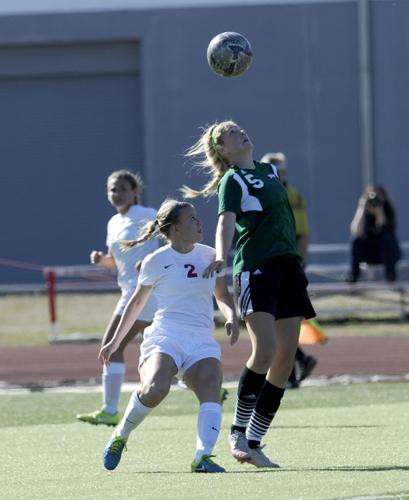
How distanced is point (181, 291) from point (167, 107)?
17739mm

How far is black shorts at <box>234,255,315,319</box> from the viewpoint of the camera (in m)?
8.24

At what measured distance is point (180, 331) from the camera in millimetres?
8070

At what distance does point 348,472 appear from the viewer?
7.68 meters

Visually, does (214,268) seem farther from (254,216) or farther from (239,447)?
(239,447)

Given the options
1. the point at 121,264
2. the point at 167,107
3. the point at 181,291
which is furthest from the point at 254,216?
the point at 167,107

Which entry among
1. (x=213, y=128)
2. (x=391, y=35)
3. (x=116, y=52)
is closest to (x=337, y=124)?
(x=391, y=35)

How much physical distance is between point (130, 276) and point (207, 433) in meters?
3.59

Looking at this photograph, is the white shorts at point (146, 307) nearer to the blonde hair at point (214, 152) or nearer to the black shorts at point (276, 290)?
the blonde hair at point (214, 152)

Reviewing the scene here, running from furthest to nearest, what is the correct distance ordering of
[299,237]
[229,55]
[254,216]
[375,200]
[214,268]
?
[375,200], [299,237], [229,55], [254,216], [214,268]

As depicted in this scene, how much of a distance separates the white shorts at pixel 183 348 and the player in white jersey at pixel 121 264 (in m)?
2.98

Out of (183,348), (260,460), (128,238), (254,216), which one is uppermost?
(254,216)

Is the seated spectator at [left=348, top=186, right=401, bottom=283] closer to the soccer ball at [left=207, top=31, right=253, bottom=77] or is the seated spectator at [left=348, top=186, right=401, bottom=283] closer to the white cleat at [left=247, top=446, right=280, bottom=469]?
the soccer ball at [left=207, top=31, right=253, bottom=77]

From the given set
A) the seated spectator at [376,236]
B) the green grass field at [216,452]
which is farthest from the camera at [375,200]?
the green grass field at [216,452]

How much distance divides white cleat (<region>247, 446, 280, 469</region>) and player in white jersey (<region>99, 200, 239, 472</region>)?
401 mm
